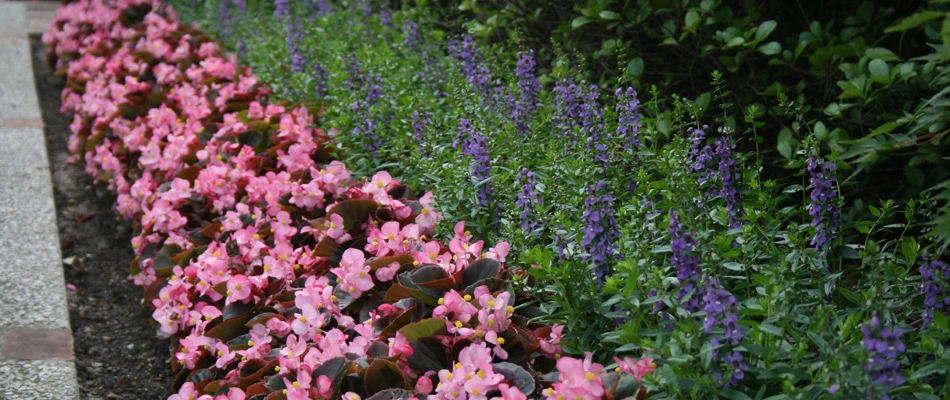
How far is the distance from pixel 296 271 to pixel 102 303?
47.9 inches

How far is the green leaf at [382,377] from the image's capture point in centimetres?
220

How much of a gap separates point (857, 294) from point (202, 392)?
170cm

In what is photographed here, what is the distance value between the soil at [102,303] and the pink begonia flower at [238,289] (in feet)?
1.60

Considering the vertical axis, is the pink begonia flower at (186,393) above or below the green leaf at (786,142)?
below

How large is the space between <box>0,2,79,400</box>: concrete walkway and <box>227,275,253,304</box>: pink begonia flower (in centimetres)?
57

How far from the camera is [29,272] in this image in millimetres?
3701

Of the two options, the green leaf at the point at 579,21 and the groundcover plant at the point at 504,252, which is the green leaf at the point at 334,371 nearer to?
the groundcover plant at the point at 504,252

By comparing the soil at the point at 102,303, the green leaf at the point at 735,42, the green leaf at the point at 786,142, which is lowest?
the soil at the point at 102,303

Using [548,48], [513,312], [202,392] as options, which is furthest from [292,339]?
[548,48]

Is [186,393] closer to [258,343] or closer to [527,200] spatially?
[258,343]

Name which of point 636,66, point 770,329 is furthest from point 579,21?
point 770,329

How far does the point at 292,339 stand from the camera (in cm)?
248

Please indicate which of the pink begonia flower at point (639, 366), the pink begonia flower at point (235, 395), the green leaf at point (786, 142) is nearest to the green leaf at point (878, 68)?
the green leaf at point (786, 142)

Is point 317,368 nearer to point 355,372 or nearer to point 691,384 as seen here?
point 355,372
